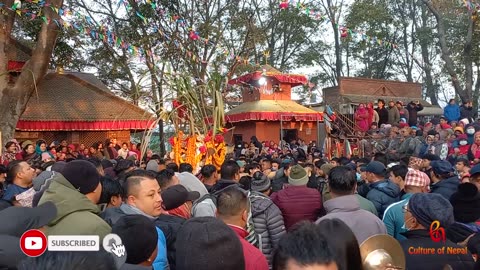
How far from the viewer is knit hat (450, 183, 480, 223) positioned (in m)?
3.92

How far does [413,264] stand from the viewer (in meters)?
2.85

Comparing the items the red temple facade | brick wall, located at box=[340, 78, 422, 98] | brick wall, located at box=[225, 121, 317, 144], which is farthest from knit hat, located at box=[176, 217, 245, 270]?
brick wall, located at box=[340, 78, 422, 98]

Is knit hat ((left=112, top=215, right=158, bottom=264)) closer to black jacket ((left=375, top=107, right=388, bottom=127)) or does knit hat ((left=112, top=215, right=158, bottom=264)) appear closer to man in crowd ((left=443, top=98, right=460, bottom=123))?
man in crowd ((left=443, top=98, right=460, bottom=123))

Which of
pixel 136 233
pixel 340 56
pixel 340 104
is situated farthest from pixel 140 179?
pixel 340 56

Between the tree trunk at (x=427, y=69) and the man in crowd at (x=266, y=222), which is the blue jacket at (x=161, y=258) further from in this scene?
the tree trunk at (x=427, y=69)

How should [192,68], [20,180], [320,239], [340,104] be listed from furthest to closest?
[340,104], [192,68], [20,180], [320,239]

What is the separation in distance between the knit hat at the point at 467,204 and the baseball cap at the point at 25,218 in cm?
313

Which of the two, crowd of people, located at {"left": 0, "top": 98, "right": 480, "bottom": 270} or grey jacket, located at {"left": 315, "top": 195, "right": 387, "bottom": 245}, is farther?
grey jacket, located at {"left": 315, "top": 195, "right": 387, "bottom": 245}

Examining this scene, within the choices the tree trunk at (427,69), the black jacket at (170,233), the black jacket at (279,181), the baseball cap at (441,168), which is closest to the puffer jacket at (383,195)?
the baseball cap at (441,168)

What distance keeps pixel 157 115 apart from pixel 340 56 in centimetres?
3160

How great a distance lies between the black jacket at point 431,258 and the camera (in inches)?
112

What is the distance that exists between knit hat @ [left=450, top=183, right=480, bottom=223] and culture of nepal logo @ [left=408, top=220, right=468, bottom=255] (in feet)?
3.52

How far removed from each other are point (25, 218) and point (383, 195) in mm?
3597

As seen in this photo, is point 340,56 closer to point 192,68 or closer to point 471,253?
point 192,68
